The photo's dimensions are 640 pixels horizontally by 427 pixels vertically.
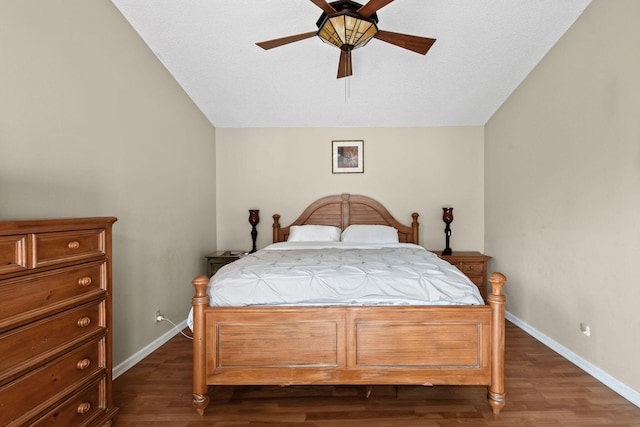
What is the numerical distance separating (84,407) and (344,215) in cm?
321

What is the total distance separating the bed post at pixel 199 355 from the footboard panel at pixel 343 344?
31mm

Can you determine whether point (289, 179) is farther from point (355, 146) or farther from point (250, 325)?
point (250, 325)

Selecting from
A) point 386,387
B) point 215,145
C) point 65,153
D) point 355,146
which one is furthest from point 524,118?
point 65,153

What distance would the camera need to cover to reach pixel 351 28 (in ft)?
6.68

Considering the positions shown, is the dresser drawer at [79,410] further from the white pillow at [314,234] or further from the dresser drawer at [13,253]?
the white pillow at [314,234]

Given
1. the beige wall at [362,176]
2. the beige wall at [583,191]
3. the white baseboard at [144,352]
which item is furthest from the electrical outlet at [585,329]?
the white baseboard at [144,352]

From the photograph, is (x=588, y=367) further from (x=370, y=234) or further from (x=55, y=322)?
(x=55, y=322)

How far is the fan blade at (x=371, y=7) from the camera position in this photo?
1.84 m

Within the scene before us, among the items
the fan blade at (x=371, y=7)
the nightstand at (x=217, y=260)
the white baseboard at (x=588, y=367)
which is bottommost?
the white baseboard at (x=588, y=367)

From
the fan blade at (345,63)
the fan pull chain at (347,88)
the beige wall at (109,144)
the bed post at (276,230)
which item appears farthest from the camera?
the bed post at (276,230)

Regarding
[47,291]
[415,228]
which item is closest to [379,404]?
[47,291]

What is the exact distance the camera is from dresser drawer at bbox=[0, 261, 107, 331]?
128 centimetres

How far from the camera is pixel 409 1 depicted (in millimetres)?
2438

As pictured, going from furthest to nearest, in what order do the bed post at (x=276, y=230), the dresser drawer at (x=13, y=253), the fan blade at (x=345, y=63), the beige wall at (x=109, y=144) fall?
the bed post at (x=276, y=230) < the fan blade at (x=345, y=63) < the beige wall at (x=109, y=144) < the dresser drawer at (x=13, y=253)
